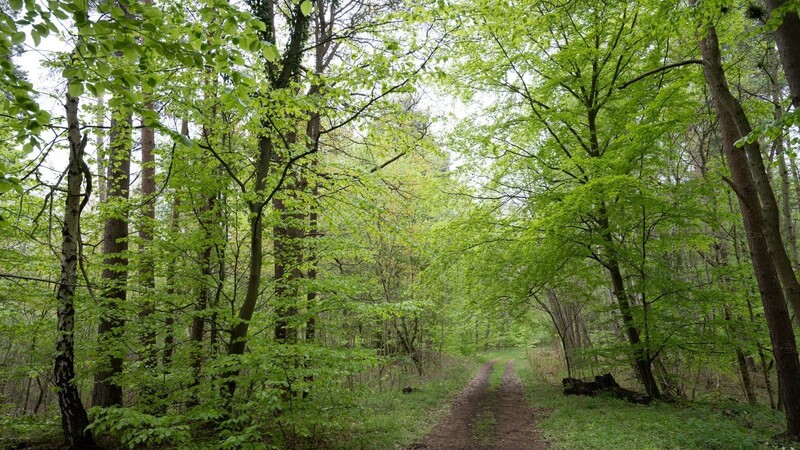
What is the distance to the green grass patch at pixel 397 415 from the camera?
7.52 meters

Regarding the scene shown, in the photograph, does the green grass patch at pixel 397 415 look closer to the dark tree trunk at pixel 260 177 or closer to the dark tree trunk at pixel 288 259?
the dark tree trunk at pixel 288 259

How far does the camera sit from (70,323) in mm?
5594

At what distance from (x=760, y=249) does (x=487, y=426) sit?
646cm

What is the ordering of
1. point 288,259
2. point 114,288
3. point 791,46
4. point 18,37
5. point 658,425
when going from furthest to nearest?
1. point 288,259
2. point 658,425
3. point 114,288
4. point 791,46
5. point 18,37

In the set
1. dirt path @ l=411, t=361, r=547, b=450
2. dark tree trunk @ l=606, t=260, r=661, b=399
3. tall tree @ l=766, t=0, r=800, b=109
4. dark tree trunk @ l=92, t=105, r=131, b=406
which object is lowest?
dirt path @ l=411, t=361, r=547, b=450

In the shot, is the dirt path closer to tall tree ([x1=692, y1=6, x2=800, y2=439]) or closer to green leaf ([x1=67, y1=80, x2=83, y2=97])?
tall tree ([x1=692, y1=6, x2=800, y2=439])

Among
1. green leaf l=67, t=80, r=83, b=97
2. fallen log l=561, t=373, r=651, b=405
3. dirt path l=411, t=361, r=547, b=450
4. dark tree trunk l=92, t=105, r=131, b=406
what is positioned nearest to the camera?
green leaf l=67, t=80, r=83, b=97

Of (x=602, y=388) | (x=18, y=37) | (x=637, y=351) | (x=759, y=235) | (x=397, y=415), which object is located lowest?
(x=602, y=388)

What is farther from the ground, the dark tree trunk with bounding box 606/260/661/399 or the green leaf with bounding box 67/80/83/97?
the green leaf with bounding box 67/80/83/97

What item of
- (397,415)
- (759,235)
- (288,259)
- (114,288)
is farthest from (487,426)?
(114,288)

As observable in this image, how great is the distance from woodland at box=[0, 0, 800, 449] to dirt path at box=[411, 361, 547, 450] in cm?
208

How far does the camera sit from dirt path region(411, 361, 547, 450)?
7.72 metres

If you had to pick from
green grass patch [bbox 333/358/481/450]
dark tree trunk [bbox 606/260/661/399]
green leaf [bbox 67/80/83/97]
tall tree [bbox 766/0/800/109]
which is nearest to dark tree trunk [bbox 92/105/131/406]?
green leaf [bbox 67/80/83/97]

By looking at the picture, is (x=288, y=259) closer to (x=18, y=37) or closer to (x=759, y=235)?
(x=18, y=37)
